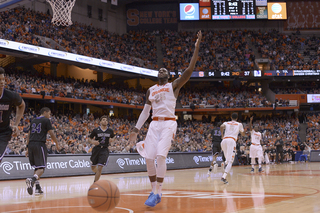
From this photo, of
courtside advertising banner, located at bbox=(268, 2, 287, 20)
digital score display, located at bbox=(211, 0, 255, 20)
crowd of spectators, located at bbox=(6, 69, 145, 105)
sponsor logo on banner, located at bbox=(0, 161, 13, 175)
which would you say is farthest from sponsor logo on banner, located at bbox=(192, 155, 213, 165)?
courtside advertising banner, located at bbox=(268, 2, 287, 20)

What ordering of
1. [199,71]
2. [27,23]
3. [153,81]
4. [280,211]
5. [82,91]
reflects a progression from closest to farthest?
[280,211] < [27,23] < [82,91] < [199,71] < [153,81]

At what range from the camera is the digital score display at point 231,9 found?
155ft

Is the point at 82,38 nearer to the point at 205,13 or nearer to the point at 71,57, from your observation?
the point at 71,57

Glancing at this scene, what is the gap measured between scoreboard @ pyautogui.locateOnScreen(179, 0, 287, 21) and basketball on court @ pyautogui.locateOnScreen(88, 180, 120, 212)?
44637 millimetres

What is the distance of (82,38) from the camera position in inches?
1515

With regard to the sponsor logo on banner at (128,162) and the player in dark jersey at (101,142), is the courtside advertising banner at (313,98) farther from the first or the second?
the player in dark jersey at (101,142)

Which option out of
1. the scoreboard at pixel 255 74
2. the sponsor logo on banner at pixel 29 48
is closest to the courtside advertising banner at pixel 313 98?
the scoreboard at pixel 255 74

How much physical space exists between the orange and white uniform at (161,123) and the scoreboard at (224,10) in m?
42.5

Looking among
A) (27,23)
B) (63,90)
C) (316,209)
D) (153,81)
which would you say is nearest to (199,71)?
(153,81)

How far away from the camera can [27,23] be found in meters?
32.2

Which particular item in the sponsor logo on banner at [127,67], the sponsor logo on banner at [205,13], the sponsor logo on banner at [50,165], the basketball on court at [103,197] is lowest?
the sponsor logo on banner at [50,165]

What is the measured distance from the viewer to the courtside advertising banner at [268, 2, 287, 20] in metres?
48.9

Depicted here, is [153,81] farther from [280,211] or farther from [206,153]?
[280,211]

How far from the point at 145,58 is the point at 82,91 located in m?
12.1
